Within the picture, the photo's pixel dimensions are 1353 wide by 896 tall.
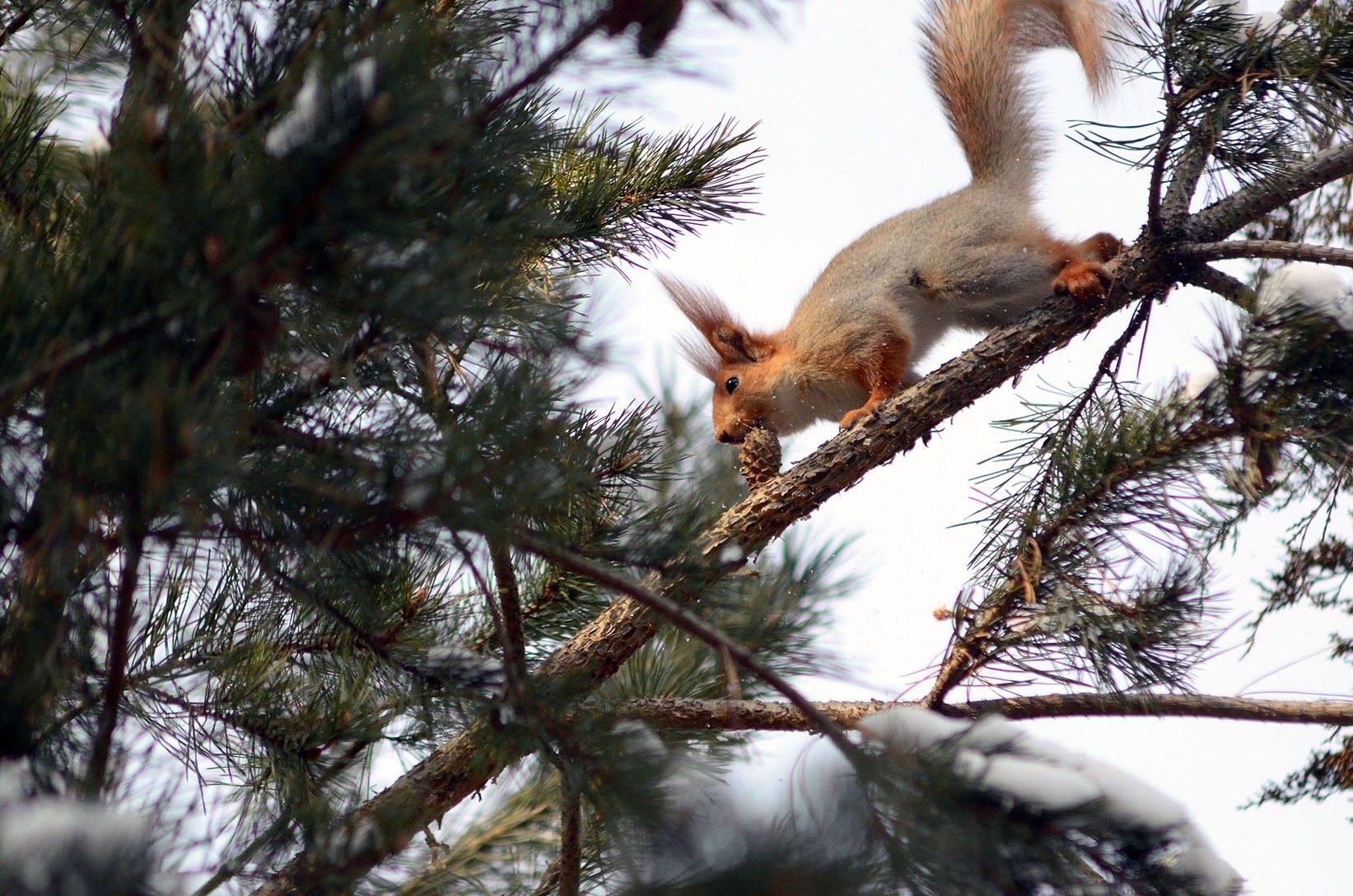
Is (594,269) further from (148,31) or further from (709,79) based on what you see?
(148,31)

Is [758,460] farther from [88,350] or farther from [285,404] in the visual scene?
[88,350]

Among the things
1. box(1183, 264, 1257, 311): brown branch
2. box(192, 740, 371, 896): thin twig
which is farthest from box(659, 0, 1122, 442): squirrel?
box(192, 740, 371, 896): thin twig

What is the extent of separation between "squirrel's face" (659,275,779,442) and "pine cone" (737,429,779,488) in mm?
169

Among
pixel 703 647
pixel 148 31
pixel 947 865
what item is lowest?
pixel 947 865

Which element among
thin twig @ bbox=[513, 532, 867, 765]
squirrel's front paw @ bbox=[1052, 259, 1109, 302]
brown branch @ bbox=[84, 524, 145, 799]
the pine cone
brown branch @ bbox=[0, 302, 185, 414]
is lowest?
thin twig @ bbox=[513, 532, 867, 765]

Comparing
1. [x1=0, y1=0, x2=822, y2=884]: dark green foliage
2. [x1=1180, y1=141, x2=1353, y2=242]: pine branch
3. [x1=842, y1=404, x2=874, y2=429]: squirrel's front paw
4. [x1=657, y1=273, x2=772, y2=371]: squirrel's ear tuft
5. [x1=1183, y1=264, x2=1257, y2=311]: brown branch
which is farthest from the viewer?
[x1=657, y1=273, x2=772, y2=371]: squirrel's ear tuft

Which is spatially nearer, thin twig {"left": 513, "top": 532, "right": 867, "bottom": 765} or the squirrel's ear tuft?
thin twig {"left": 513, "top": 532, "right": 867, "bottom": 765}

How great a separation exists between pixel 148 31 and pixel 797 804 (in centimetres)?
71

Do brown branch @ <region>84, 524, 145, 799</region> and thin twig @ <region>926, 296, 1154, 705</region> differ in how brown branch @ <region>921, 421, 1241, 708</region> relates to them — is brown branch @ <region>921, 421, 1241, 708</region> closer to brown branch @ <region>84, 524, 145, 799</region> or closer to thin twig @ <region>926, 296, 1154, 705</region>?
thin twig @ <region>926, 296, 1154, 705</region>

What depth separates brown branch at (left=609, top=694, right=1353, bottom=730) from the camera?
49.1 inches

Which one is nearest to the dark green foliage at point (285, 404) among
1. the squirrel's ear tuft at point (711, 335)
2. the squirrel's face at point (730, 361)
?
the squirrel's face at point (730, 361)

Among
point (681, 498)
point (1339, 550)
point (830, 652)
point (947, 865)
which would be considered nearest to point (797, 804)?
point (947, 865)

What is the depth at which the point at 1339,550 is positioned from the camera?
1.93 meters

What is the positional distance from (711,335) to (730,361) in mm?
72
